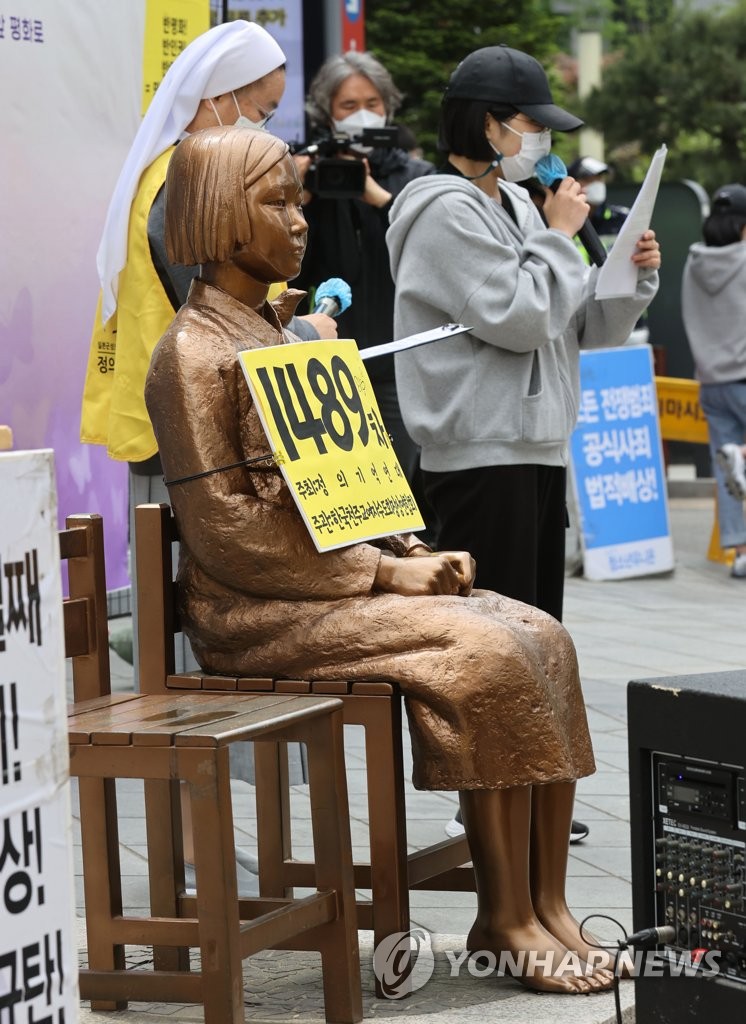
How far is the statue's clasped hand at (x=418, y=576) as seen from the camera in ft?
11.4

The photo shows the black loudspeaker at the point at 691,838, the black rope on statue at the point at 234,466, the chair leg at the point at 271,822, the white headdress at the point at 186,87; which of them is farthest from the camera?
the white headdress at the point at 186,87

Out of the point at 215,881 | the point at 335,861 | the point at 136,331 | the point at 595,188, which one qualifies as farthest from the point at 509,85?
the point at 595,188

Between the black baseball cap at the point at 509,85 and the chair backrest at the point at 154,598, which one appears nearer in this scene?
the chair backrest at the point at 154,598

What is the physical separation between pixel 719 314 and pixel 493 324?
6764 mm

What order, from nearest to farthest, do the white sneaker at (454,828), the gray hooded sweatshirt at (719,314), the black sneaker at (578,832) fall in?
the white sneaker at (454,828) → the black sneaker at (578,832) → the gray hooded sweatshirt at (719,314)

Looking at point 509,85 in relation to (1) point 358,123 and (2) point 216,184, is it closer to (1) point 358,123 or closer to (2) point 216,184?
(2) point 216,184

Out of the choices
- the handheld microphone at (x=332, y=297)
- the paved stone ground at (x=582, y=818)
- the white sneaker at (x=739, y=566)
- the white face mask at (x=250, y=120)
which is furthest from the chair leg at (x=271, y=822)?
the white sneaker at (x=739, y=566)

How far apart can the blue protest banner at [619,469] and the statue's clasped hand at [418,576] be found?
6.27m

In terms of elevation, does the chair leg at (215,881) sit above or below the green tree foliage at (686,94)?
below

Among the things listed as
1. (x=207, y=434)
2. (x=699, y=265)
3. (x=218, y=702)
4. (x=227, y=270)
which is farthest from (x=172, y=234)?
(x=699, y=265)

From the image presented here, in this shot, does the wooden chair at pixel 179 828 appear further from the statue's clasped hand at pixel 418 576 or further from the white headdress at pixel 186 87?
the white headdress at pixel 186 87

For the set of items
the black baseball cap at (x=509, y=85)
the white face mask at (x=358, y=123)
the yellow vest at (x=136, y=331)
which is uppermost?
the white face mask at (x=358, y=123)

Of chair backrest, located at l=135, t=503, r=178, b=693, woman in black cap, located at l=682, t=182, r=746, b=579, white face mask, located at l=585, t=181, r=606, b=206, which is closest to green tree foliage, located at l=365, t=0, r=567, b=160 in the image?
woman in black cap, located at l=682, t=182, r=746, b=579

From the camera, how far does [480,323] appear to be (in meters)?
4.23
